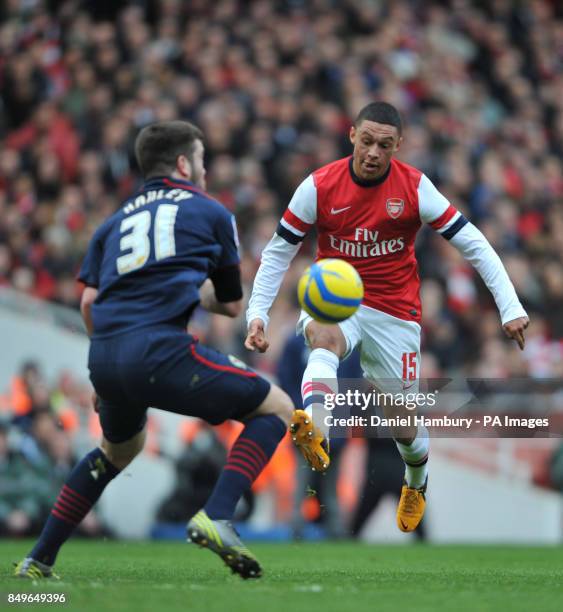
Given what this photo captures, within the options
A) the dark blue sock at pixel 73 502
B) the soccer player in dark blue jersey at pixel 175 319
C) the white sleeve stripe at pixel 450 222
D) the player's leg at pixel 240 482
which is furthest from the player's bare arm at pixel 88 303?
the white sleeve stripe at pixel 450 222

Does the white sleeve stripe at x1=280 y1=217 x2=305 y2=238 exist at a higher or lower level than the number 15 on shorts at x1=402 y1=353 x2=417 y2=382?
higher

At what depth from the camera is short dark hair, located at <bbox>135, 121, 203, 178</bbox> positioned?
6633mm

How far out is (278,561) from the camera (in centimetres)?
962

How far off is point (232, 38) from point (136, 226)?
1374cm

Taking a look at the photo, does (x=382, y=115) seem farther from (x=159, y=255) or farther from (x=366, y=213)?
(x=159, y=255)

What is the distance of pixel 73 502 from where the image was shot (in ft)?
22.6

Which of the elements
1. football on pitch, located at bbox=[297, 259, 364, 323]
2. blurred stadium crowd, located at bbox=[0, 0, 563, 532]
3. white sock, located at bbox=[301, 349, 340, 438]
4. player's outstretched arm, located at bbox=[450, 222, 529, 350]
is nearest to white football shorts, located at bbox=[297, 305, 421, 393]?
white sock, located at bbox=[301, 349, 340, 438]

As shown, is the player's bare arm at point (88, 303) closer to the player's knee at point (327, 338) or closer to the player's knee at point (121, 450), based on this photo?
the player's knee at point (121, 450)

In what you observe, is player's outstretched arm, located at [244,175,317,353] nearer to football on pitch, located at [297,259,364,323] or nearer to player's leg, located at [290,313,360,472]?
player's leg, located at [290,313,360,472]

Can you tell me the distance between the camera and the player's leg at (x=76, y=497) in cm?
688

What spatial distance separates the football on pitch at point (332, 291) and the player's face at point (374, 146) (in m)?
0.85

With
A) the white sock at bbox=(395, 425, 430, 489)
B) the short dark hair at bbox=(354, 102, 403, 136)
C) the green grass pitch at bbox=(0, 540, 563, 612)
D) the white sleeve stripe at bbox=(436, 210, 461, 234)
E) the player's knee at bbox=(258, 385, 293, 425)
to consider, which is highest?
the short dark hair at bbox=(354, 102, 403, 136)

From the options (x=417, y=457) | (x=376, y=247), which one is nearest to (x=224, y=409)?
(x=376, y=247)

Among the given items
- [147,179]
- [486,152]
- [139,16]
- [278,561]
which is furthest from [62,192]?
[147,179]
